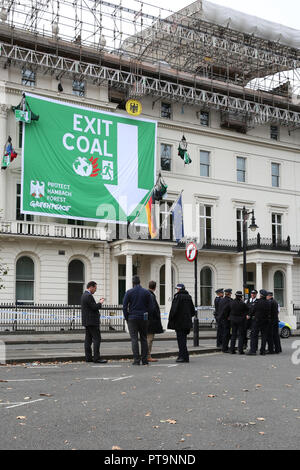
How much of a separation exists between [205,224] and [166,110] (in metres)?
8.28

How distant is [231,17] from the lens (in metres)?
43.0

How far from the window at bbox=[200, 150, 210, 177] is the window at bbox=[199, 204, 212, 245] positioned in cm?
243

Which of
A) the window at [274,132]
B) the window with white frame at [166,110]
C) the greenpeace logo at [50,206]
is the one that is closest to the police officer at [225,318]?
the greenpeace logo at [50,206]

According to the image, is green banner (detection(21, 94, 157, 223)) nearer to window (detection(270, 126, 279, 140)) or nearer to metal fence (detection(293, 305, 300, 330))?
window (detection(270, 126, 279, 140))

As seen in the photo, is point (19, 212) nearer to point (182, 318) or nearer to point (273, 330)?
point (273, 330)

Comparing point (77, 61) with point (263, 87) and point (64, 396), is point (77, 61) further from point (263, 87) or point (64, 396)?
point (64, 396)

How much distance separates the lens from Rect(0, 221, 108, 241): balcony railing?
31.6 metres

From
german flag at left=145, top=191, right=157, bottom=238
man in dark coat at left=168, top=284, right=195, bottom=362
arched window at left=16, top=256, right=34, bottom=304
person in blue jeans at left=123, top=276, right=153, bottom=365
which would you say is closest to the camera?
person in blue jeans at left=123, top=276, right=153, bottom=365

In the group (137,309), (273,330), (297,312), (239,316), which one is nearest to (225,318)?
(239,316)

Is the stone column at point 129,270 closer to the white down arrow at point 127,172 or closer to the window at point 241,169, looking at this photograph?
the white down arrow at point 127,172

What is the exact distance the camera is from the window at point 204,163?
133 feet

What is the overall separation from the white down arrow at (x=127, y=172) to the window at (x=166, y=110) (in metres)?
4.07

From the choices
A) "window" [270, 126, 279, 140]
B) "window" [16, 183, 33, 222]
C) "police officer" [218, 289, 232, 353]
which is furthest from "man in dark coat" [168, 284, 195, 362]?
"window" [270, 126, 279, 140]
